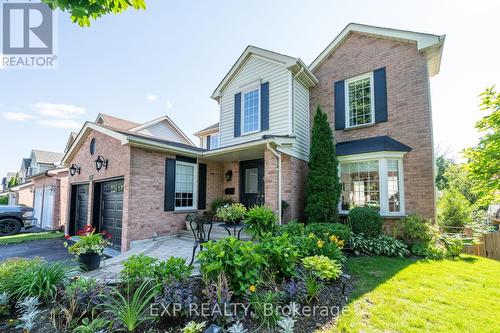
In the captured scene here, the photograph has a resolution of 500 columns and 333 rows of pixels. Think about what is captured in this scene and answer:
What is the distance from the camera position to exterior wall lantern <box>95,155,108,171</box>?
818cm

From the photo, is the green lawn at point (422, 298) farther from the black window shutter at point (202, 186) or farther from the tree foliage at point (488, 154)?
the black window shutter at point (202, 186)

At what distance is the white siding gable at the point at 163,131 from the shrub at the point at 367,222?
53.3 feet

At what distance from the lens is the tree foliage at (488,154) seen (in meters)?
6.52

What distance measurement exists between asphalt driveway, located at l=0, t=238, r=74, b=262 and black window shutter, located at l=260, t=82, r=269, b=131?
26.5 feet

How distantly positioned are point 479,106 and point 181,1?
9666 mm

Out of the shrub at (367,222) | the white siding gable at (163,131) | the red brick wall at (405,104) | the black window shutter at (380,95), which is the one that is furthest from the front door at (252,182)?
the white siding gable at (163,131)

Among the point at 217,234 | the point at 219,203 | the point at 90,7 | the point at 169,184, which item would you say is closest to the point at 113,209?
the point at 169,184

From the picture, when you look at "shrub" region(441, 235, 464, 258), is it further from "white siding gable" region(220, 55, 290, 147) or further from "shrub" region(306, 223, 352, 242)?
"white siding gable" region(220, 55, 290, 147)

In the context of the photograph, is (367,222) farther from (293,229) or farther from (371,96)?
(371,96)

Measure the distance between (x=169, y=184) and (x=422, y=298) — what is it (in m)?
7.38

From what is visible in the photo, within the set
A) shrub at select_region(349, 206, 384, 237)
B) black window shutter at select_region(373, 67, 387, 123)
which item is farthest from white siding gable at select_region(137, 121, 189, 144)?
shrub at select_region(349, 206, 384, 237)

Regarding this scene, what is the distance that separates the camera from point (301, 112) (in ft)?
29.4

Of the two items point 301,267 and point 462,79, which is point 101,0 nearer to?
point 301,267

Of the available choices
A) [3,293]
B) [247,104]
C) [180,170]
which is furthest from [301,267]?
[247,104]
